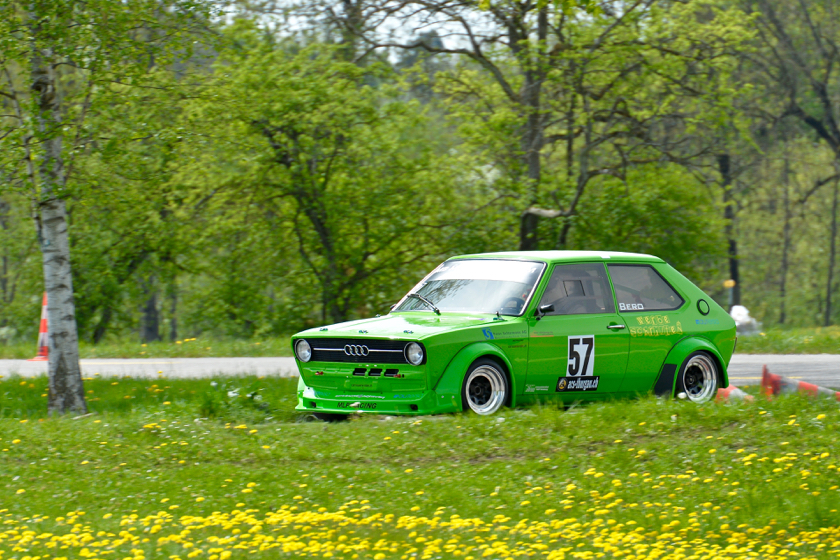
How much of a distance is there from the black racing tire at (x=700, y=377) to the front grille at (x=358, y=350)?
3.08m

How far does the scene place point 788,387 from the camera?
934 cm

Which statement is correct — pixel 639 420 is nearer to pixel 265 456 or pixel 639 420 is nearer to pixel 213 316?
pixel 265 456

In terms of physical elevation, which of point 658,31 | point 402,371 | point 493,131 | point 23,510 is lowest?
point 23,510

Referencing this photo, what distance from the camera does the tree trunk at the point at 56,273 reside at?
986 centimetres

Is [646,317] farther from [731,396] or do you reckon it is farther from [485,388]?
[485,388]

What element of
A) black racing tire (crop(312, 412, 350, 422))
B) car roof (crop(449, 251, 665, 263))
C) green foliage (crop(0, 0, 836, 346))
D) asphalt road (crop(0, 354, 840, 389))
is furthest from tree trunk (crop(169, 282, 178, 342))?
car roof (crop(449, 251, 665, 263))

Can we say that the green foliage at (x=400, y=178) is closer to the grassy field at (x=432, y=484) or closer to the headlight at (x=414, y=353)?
the grassy field at (x=432, y=484)

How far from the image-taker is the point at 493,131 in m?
21.4

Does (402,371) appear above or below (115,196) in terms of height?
below

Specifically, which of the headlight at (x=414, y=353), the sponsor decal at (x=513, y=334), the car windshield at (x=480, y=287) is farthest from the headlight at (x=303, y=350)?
the sponsor decal at (x=513, y=334)

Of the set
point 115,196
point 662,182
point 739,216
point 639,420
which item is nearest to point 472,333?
point 639,420

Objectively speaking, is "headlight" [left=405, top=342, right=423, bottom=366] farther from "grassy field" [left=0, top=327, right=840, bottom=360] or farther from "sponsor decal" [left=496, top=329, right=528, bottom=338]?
"grassy field" [left=0, top=327, right=840, bottom=360]

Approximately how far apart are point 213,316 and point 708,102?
12629 millimetres

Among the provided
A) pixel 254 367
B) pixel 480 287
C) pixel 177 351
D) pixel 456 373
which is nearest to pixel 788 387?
pixel 480 287
